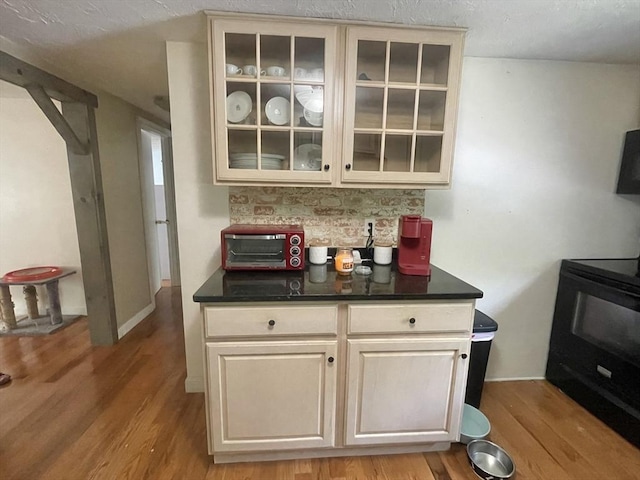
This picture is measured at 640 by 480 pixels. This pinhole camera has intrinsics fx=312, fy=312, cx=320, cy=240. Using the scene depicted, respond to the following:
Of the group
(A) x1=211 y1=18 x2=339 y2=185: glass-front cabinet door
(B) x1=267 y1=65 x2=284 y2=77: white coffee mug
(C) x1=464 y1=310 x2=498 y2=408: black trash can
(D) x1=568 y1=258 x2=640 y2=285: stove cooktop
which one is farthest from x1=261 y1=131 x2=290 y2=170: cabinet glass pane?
(D) x1=568 y1=258 x2=640 y2=285: stove cooktop

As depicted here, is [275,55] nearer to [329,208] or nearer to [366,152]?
[366,152]

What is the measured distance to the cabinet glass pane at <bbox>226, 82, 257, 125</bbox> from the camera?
1.52 metres

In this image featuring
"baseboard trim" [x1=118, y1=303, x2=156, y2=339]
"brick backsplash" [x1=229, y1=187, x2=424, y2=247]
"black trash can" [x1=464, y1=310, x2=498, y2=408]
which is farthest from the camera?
"baseboard trim" [x1=118, y1=303, x2=156, y2=339]

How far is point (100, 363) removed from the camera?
2.35 metres

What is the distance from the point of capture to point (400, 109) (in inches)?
63.9

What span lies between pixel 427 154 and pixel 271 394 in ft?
4.66

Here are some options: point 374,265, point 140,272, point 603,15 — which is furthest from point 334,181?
point 140,272

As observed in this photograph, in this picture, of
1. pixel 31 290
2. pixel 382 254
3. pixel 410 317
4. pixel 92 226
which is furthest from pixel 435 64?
pixel 31 290

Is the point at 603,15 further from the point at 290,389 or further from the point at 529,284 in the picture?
the point at 290,389

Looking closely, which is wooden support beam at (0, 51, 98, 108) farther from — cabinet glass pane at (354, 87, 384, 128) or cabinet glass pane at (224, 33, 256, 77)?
cabinet glass pane at (354, 87, 384, 128)

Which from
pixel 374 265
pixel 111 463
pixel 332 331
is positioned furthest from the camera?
pixel 374 265

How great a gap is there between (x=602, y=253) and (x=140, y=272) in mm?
3871

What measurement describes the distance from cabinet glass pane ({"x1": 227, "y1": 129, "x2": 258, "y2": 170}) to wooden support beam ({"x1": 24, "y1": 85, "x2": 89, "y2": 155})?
4.77 ft

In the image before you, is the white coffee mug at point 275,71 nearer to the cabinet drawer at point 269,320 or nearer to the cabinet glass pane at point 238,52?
the cabinet glass pane at point 238,52
